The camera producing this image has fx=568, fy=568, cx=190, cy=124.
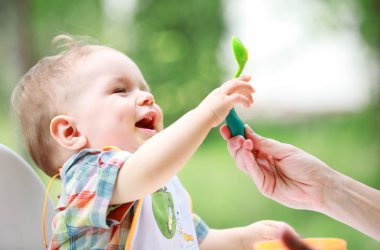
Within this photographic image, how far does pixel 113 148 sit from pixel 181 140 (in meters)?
0.14

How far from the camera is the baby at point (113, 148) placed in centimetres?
71

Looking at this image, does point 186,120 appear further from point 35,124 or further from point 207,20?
point 207,20

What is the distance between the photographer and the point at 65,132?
86 centimetres

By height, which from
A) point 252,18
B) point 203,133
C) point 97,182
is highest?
point 252,18

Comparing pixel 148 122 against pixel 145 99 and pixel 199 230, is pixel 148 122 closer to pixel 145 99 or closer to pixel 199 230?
pixel 145 99

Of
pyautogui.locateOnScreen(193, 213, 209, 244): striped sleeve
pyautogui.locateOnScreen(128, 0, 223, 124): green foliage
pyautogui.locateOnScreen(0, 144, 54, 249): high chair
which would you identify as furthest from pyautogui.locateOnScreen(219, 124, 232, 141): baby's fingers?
pyautogui.locateOnScreen(128, 0, 223, 124): green foliage

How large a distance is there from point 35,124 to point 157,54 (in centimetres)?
222

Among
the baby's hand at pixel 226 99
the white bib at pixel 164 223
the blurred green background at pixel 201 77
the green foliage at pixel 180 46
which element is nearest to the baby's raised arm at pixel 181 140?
the baby's hand at pixel 226 99

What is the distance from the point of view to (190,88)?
3.07 metres

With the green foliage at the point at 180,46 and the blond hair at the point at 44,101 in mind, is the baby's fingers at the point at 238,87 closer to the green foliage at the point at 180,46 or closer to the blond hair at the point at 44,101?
the blond hair at the point at 44,101

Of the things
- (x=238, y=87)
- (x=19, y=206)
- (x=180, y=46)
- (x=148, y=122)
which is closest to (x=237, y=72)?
(x=238, y=87)

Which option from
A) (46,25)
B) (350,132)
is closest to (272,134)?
(350,132)

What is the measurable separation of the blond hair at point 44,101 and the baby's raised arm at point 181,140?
0.72ft

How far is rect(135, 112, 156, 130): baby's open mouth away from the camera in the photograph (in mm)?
871
